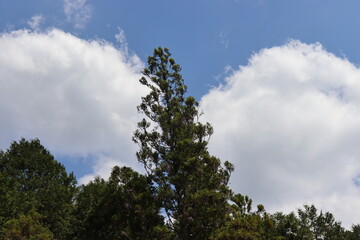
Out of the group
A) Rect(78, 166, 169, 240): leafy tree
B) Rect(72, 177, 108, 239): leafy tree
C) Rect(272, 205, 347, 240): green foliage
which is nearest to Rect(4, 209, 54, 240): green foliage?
Rect(78, 166, 169, 240): leafy tree

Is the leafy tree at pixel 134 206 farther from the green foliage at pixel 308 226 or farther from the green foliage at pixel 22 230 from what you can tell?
the green foliage at pixel 308 226

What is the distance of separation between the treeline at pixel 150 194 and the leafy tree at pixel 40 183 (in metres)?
0.09

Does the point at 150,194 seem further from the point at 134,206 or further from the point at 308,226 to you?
the point at 308,226

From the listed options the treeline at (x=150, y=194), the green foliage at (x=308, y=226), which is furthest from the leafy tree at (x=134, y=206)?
the green foliage at (x=308, y=226)

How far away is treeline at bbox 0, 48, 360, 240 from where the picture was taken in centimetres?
1984

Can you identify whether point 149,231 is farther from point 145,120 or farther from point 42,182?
point 42,182

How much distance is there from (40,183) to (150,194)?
1467 cm

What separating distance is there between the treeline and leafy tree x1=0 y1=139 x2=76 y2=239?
0.29 ft

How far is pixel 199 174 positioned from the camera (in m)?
21.1

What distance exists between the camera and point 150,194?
2169cm

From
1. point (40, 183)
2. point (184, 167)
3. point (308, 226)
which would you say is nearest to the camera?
point (184, 167)

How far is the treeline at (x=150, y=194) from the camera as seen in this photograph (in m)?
19.8

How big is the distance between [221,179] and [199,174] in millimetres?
1690

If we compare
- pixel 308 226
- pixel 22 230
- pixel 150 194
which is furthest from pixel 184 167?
pixel 308 226
